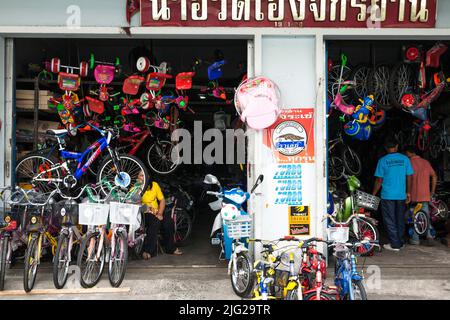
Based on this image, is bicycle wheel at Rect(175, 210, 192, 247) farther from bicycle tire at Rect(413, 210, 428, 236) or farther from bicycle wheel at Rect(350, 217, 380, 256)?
bicycle tire at Rect(413, 210, 428, 236)

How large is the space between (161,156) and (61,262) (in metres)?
3.87

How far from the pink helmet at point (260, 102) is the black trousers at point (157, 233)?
87.5 inches

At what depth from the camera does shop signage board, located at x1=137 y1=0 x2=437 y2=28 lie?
241 inches

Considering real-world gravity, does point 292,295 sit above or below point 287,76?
below

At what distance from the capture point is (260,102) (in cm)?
606

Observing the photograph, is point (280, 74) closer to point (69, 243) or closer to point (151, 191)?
point (151, 191)

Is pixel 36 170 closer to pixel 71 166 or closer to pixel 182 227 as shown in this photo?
pixel 71 166

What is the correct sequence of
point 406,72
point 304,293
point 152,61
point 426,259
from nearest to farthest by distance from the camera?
point 304,293 → point 426,259 → point 406,72 → point 152,61

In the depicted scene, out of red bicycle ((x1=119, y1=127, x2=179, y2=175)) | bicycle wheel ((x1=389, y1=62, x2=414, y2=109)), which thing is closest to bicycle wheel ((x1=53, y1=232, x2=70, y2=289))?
red bicycle ((x1=119, y1=127, x2=179, y2=175))

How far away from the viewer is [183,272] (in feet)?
20.1

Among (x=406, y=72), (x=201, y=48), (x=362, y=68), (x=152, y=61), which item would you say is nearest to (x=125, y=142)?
(x=152, y=61)

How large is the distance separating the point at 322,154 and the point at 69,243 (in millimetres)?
3712

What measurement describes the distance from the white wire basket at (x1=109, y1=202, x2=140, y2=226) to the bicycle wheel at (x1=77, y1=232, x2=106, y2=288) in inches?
11.8

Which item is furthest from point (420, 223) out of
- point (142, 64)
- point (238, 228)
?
point (142, 64)
